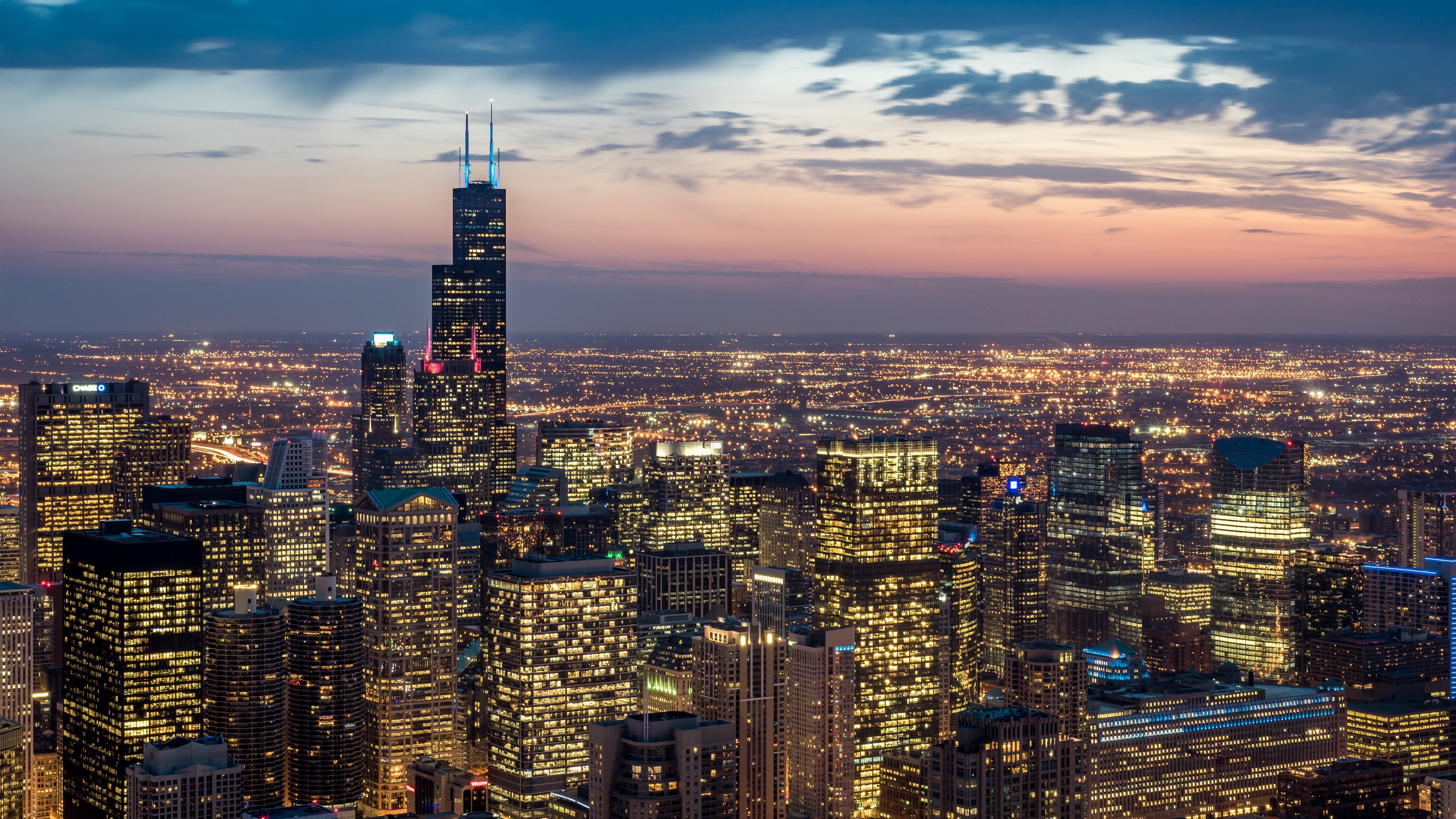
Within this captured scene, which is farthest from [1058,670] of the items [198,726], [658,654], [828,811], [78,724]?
[78,724]

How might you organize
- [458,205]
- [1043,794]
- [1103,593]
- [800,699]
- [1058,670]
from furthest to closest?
[458,205] → [1103,593] → [800,699] → [1058,670] → [1043,794]

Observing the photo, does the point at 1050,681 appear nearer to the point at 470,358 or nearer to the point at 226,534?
the point at 226,534

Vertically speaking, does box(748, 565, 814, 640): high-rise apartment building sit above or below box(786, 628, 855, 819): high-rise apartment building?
above

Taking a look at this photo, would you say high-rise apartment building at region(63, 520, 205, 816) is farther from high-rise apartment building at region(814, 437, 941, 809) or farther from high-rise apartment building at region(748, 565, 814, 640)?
high-rise apartment building at region(814, 437, 941, 809)

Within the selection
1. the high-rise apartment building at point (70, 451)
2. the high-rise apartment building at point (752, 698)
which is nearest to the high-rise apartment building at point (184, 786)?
the high-rise apartment building at point (752, 698)

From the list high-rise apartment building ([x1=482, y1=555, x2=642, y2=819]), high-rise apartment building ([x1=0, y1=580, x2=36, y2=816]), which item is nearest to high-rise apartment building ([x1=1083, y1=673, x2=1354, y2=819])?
high-rise apartment building ([x1=482, y1=555, x2=642, y2=819])

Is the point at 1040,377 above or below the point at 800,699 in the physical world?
above

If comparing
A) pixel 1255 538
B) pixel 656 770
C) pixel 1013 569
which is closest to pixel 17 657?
pixel 656 770

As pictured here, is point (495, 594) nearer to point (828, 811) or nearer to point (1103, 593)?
point (828, 811)
